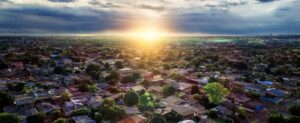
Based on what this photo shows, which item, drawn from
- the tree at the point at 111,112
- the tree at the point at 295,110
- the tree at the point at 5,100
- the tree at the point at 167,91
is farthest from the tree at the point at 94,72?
the tree at the point at 295,110

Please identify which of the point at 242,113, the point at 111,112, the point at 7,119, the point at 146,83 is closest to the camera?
the point at 7,119

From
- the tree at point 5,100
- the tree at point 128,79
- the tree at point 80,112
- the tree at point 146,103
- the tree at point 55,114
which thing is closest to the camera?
the tree at point 80,112

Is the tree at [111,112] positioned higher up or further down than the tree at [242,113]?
higher up

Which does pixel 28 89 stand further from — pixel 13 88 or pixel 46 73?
pixel 46 73

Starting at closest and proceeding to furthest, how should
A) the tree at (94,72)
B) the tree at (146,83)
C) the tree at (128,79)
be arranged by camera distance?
1. the tree at (146,83)
2. the tree at (128,79)
3. the tree at (94,72)

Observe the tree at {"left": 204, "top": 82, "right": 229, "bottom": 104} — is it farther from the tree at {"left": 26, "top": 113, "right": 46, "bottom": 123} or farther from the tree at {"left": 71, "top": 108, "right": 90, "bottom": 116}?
the tree at {"left": 26, "top": 113, "right": 46, "bottom": 123}

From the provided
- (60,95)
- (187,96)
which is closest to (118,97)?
(60,95)

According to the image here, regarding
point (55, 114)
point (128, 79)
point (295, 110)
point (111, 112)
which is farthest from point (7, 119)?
point (295, 110)

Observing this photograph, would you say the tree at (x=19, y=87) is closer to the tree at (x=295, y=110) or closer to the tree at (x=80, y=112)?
the tree at (x=80, y=112)

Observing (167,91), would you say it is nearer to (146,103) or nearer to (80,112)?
(146,103)

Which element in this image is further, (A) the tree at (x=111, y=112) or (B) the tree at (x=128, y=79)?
(B) the tree at (x=128, y=79)

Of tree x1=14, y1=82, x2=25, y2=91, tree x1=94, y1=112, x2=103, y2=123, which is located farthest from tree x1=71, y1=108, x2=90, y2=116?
tree x1=14, y1=82, x2=25, y2=91
